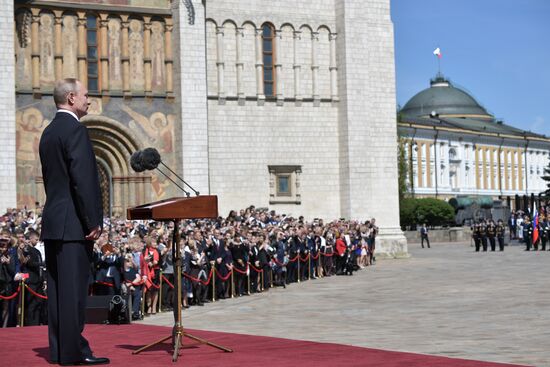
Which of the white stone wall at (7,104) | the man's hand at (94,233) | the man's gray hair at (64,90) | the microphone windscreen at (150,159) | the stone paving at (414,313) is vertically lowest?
the stone paving at (414,313)

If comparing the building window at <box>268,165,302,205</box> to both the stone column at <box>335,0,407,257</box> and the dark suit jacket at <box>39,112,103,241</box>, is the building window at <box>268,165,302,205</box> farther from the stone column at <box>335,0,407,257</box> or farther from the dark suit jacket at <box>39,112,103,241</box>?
the dark suit jacket at <box>39,112,103,241</box>

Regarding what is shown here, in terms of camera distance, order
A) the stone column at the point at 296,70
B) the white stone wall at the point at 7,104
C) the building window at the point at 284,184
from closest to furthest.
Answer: the white stone wall at the point at 7,104 → the building window at the point at 284,184 → the stone column at the point at 296,70

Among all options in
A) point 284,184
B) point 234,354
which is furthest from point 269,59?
point 234,354

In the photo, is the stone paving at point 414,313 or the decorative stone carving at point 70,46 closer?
the stone paving at point 414,313

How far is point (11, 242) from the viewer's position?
1692 cm

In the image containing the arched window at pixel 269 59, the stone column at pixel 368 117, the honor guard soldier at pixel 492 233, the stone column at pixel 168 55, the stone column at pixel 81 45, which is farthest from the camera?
the honor guard soldier at pixel 492 233

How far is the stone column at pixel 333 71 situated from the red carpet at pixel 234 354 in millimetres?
24244

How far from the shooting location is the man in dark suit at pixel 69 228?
9203 mm

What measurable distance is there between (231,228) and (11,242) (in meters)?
8.46

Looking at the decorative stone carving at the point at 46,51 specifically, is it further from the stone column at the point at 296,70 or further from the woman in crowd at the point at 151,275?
the woman in crowd at the point at 151,275

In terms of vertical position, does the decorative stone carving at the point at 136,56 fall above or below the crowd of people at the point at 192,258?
above

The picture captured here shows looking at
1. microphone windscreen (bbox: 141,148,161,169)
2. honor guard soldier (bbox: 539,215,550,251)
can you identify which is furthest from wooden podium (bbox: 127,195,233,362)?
honor guard soldier (bbox: 539,215,550,251)

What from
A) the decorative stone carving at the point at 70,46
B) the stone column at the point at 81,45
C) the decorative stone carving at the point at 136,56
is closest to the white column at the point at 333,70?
the decorative stone carving at the point at 136,56

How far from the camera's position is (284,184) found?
35.7 metres
